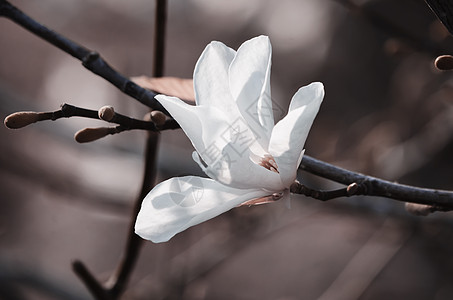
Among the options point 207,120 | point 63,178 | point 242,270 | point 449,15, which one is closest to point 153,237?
point 207,120

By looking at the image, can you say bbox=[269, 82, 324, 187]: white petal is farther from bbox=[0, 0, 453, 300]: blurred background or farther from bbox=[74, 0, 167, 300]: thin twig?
bbox=[0, 0, 453, 300]: blurred background

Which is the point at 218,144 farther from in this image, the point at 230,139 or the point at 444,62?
the point at 444,62

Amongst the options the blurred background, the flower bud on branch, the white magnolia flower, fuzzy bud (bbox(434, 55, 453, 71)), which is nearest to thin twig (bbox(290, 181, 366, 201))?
the white magnolia flower

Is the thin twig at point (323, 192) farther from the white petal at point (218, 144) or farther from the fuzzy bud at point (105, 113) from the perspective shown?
the fuzzy bud at point (105, 113)

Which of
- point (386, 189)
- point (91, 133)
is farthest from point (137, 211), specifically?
point (386, 189)

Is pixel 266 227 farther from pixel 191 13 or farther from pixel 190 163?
pixel 191 13

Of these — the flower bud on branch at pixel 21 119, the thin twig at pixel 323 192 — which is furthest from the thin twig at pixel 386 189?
the flower bud on branch at pixel 21 119
